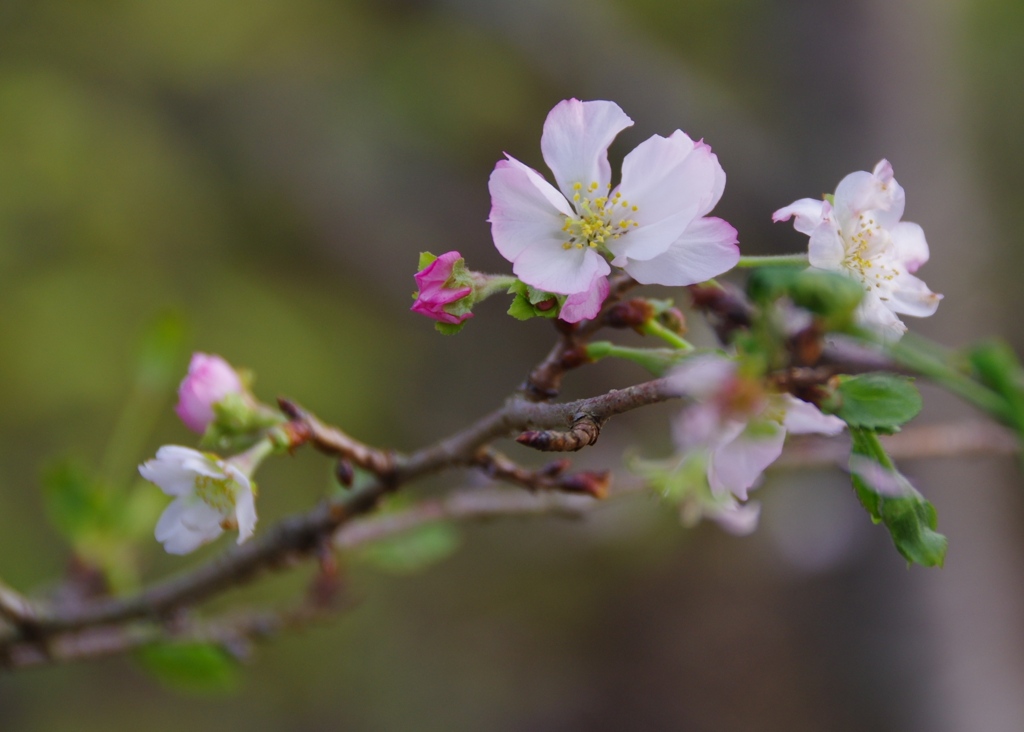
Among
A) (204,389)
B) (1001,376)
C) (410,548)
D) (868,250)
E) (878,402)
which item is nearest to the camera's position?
(1001,376)

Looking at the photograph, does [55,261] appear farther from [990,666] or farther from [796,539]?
[990,666]

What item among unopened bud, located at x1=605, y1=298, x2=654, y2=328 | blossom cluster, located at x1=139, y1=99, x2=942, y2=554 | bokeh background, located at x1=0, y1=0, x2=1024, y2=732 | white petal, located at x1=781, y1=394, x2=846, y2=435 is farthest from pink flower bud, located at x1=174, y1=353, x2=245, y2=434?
bokeh background, located at x1=0, y1=0, x2=1024, y2=732

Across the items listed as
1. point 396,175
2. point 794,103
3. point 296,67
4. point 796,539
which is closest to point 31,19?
point 296,67

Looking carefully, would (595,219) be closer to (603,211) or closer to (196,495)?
(603,211)

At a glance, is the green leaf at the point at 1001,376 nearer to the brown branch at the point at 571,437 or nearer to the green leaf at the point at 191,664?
the brown branch at the point at 571,437

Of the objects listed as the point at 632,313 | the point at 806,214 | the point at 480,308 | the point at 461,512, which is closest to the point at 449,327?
the point at 632,313

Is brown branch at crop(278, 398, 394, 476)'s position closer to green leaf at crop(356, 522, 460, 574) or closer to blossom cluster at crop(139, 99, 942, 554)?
blossom cluster at crop(139, 99, 942, 554)

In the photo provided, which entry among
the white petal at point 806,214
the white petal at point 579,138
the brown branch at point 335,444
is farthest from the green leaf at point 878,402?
the brown branch at point 335,444
